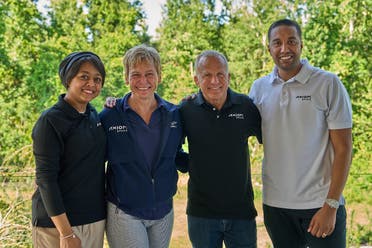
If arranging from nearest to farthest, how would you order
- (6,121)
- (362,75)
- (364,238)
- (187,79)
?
(364,238) → (362,75) → (6,121) → (187,79)

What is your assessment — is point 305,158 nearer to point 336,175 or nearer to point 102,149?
point 336,175

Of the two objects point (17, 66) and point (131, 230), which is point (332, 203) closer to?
point (131, 230)

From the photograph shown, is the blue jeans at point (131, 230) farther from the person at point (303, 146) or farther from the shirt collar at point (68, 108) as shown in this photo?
the person at point (303, 146)

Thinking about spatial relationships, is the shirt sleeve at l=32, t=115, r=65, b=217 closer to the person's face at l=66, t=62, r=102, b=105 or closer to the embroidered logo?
the person's face at l=66, t=62, r=102, b=105

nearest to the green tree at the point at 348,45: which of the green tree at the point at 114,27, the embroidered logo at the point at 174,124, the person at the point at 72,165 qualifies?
the green tree at the point at 114,27

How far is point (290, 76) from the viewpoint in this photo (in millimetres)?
Answer: 1930

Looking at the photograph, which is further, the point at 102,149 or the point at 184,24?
the point at 184,24

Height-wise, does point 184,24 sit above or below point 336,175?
above

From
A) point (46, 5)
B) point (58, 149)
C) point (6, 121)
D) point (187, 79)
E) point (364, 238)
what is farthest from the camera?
point (46, 5)

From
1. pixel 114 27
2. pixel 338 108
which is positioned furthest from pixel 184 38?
pixel 338 108

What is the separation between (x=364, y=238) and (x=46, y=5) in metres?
7.77

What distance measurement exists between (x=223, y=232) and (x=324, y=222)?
46cm

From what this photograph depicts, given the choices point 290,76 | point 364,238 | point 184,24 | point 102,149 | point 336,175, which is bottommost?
point 364,238

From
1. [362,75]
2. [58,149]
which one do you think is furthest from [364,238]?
[362,75]
